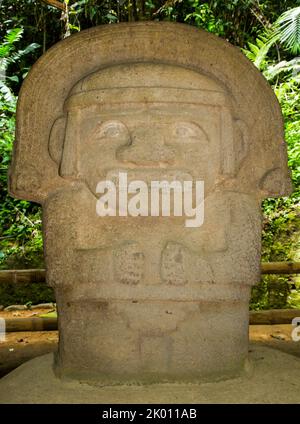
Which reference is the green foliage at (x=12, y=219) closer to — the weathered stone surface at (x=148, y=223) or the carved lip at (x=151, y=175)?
the weathered stone surface at (x=148, y=223)

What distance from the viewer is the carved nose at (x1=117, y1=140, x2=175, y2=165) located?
2275mm

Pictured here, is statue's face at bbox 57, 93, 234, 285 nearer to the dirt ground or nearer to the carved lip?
the carved lip

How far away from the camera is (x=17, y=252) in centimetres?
591

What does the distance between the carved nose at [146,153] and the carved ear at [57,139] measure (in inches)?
13.6

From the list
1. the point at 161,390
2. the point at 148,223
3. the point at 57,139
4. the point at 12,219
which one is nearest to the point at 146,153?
the point at 148,223

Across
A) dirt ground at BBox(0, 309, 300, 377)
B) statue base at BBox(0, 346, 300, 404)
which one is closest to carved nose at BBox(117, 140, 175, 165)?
statue base at BBox(0, 346, 300, 404)

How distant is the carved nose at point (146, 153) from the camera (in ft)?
7.47

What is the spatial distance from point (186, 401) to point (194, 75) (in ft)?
5.19

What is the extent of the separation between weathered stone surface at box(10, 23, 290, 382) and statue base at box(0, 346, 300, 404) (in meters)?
0.07

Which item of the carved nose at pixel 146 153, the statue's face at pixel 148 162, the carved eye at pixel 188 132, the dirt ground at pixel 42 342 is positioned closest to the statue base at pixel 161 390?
the statue's face at pixel 148 162

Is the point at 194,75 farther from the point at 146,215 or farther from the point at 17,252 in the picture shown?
the point at 17,252

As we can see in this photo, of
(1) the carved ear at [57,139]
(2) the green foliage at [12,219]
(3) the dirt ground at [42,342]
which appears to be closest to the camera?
(1) the carved ear at [57,139]

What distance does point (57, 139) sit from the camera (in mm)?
2445

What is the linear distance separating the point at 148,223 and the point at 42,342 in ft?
8.35
